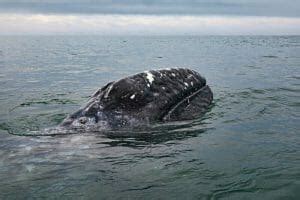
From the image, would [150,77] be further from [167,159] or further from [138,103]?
[167,159]

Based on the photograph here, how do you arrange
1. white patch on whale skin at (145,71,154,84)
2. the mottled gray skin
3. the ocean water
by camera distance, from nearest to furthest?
the ocean water → the mottled gray skin → white patch on whale skin at (145,71,154,84)

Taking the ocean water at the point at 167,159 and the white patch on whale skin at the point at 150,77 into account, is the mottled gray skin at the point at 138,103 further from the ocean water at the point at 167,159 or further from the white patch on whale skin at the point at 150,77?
the ocean water at the point at 167,159

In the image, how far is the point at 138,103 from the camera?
29.3ft

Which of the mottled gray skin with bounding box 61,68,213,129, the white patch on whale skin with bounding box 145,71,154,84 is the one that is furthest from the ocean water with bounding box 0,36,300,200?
the white patch on whale skin with bounding box 145,71,154,84

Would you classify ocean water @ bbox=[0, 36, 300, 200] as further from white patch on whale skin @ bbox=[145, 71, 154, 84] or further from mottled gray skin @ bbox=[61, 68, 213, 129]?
white patch on whale skin @ bbox=[145, 71, 154, 84]

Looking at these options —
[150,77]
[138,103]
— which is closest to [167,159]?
[138,103]

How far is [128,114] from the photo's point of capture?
8805 millimetres

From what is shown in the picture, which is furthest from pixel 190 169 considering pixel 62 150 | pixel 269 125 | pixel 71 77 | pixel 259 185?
pixel 71 77

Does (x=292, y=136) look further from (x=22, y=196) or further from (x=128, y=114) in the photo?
(x=22, y=196)

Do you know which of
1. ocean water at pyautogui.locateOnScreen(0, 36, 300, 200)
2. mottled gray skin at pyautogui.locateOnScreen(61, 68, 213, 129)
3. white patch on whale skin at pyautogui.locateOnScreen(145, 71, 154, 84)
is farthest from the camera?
white patch on whale skin at pyautogui.locateOnScreen(145, 71, 154, 84)

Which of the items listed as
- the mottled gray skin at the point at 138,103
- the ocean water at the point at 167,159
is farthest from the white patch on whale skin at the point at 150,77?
the ocean water at the point at 167,159

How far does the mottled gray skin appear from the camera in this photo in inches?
340

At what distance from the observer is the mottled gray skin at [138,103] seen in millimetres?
8648

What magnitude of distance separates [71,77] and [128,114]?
14400 millimetres
